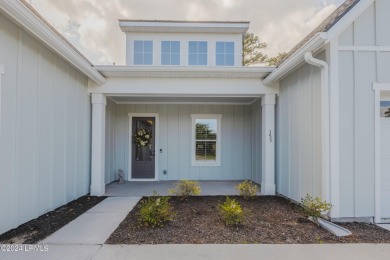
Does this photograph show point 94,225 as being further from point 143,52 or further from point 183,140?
point 143,52

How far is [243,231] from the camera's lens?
146 inches

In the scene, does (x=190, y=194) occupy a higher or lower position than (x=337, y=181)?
lower

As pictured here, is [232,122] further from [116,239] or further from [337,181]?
[116,239]

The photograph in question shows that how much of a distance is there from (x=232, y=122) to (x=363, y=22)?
16.9 feet

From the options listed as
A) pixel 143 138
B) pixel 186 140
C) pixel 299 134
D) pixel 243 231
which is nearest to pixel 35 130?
pixel 243 231

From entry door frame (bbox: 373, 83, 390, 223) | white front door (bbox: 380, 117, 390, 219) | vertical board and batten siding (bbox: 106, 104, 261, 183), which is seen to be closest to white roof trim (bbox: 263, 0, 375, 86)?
entry door frame (bbox: 373, 83, 390, 223)

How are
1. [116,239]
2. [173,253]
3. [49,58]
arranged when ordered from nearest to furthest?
[173,253], [116,239], [49,58]

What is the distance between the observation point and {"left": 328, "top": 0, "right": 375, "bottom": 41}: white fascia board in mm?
3836

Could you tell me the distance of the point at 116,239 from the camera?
3.36 m

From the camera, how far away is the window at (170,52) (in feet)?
32.2

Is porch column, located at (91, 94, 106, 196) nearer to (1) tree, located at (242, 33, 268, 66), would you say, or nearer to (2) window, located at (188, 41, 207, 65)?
(2) window, located at (188, 41, 207, 65)

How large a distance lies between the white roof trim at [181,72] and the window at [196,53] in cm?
401

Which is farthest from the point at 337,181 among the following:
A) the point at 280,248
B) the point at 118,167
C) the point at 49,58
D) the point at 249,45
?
the point at 249,45

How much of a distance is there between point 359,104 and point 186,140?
5600 millimetres
